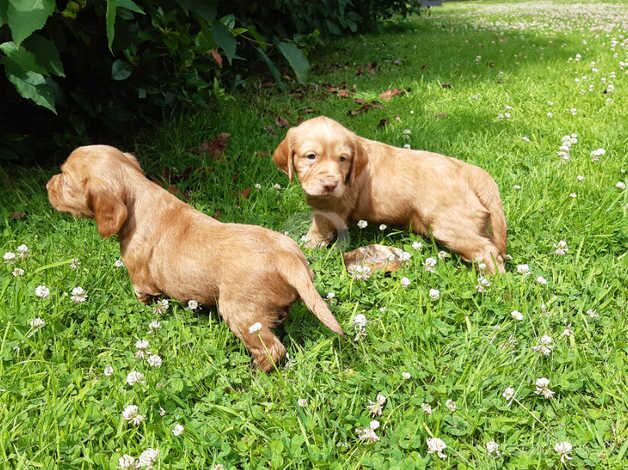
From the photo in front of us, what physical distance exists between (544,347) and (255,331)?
4.53 feet

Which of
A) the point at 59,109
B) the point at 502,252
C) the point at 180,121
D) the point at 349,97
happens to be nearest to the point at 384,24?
the point at 349,97

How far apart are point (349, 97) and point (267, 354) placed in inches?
205

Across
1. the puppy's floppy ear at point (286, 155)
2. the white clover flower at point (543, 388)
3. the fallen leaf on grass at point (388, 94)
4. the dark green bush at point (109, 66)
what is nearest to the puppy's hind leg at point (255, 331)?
the white clover flower at point (543, 388)

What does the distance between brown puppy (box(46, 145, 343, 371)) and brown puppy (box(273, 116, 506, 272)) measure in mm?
830

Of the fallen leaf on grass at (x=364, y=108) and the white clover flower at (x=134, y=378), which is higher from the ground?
the white clover flower at (x=134, y=378)

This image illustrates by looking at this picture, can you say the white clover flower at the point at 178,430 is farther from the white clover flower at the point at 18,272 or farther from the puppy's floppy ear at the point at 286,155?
the puppy's floppy ear at the point at 286,155

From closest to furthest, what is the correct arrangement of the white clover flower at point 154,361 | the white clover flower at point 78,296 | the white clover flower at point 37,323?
1. the white clover flower at point 154,361
2. the white clover flower at point 37,323
3. the white clover flower at point 78,296

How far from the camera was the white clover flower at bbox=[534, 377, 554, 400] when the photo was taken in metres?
2.16

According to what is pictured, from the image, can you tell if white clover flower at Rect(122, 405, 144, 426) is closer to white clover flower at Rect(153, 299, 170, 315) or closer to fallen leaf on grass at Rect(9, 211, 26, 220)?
white clover flower at Rect(153, 299, 170, 315)

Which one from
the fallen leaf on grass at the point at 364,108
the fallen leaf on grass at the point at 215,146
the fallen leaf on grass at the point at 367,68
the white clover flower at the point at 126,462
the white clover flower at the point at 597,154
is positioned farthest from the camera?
the fallen leaf on grass at the point at 367,68

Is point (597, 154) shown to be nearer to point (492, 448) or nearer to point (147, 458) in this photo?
point (492, 448)

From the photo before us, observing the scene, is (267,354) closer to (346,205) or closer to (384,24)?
(346,205)

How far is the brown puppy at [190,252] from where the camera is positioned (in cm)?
237

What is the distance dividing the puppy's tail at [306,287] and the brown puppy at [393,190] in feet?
2.95
